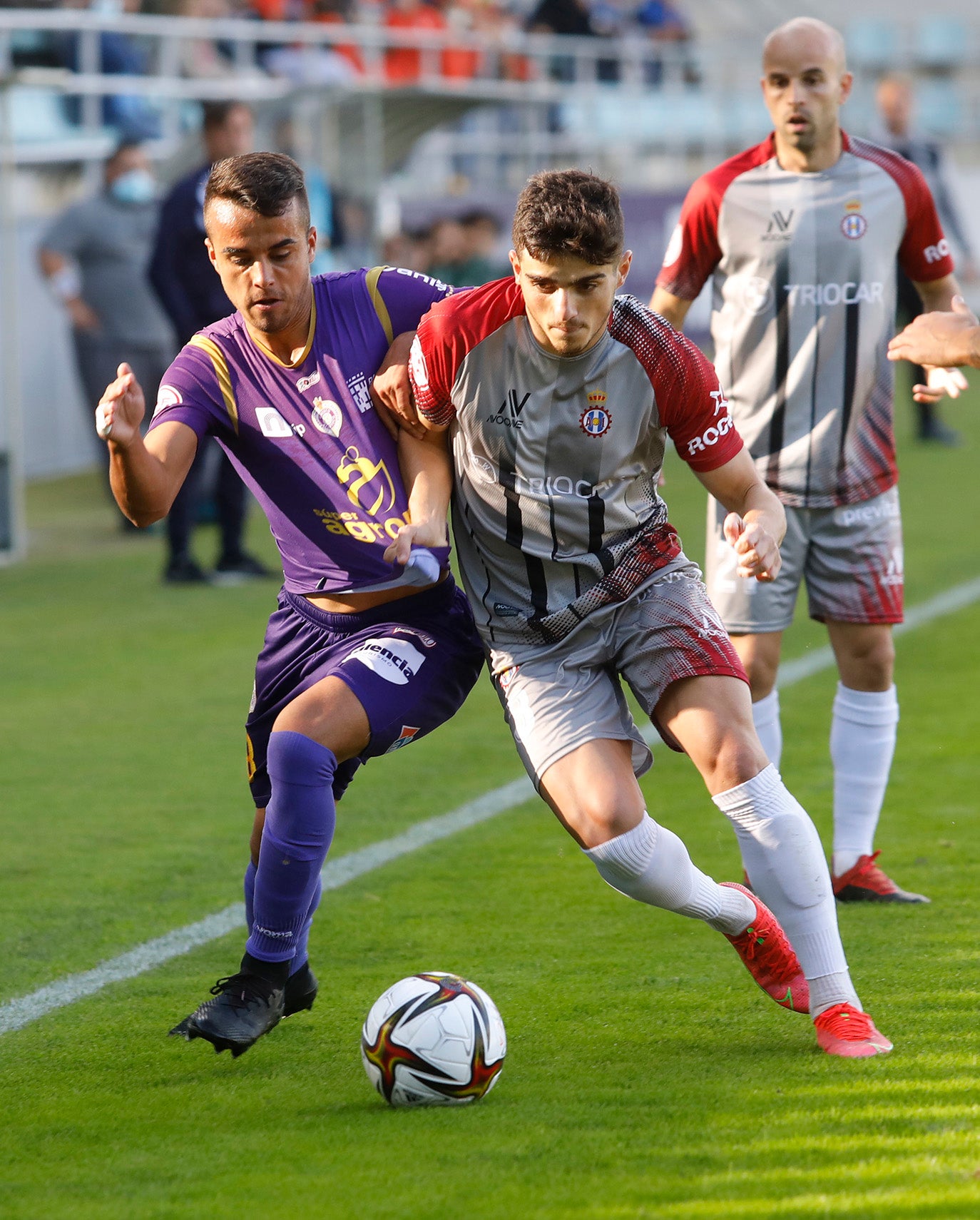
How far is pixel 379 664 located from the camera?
3676 millimetres

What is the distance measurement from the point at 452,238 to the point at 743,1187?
47.0ft

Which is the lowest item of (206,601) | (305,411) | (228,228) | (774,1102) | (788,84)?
(206,601)

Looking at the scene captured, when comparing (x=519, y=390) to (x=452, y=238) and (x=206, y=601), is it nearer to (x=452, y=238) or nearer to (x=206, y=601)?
(x=206, y=601)

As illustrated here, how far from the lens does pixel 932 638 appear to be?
8.37 metres

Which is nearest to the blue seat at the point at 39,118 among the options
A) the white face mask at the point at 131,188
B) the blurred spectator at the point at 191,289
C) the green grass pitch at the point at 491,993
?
the white face mask at the point at 131,188

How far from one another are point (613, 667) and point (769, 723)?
128 cm

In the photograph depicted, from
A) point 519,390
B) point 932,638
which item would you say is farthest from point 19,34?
point 519,390

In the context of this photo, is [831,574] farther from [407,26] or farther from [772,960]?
[407,26]

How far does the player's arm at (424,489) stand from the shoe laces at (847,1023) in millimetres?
1241

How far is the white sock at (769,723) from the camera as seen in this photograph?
4855mm

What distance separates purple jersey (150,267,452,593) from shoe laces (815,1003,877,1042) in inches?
50.2

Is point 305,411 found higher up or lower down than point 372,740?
higher up

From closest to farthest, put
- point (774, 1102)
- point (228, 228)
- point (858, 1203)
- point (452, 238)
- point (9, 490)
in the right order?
point (858, 1203) < point (774, 1102) < point (228, 228) < point (9, 490) < point (452, 238)

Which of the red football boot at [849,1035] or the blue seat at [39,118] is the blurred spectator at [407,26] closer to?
the blue seat at [39,118]
